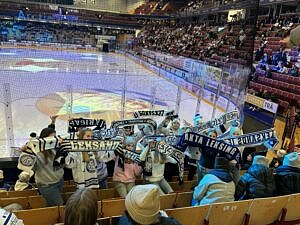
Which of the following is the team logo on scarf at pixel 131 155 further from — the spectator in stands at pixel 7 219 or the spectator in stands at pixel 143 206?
the spectator in stands at pixel 7 219

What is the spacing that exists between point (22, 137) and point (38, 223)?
3266mm

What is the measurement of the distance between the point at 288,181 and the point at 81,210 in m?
1.90

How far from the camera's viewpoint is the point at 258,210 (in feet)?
7.68

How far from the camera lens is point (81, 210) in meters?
1.29

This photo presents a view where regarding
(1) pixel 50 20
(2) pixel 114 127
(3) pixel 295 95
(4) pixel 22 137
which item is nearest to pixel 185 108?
(3) pixel 295 95

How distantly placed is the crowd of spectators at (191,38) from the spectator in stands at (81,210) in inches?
483

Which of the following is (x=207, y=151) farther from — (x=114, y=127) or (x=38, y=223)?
(x=38, y=223)

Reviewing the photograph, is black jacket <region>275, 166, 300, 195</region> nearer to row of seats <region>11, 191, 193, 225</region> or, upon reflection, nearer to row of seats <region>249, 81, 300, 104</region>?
row of seats <region>11, 191, 193, 225</region>

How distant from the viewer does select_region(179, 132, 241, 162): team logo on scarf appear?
8.40 ft

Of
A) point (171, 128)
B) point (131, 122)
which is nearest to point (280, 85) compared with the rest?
point (171, 128)

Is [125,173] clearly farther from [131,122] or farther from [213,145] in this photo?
[213,145]

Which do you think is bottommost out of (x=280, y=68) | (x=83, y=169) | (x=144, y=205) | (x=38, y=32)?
(x=83, y=169)

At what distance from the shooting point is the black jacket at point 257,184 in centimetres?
Answer: 238

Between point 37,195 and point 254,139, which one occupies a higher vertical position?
point 254,139
